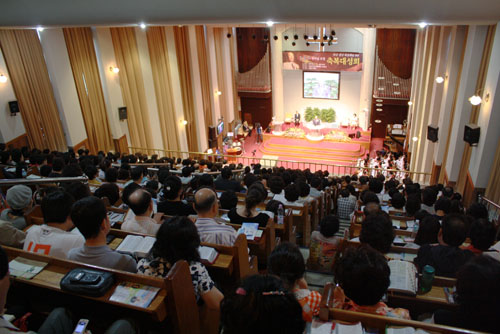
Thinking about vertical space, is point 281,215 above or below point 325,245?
above

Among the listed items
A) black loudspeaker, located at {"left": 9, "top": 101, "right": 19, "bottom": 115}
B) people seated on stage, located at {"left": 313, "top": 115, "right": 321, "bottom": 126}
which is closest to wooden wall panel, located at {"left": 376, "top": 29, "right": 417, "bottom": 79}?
people seated on stage, located at {"left": 313, "top": 115, "right": 321, "bottom": 126}

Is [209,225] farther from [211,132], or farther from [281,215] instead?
[211,132]

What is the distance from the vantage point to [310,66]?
1681 cm

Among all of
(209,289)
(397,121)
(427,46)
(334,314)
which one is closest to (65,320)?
(209,289)

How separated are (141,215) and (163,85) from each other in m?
9.92

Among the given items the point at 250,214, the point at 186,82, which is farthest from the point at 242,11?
the point at 186,82

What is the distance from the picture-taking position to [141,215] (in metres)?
3.30

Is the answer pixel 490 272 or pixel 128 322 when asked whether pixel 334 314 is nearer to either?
pixel 490 272

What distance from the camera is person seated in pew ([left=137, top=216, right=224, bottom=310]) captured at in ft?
7.62

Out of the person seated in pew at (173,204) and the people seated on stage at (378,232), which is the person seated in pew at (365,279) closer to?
the people seated on stage at (378,232)

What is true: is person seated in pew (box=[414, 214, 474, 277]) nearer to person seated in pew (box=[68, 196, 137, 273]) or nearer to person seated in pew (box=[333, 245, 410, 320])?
person seated in pew (box=[333, 245, 410, 320])

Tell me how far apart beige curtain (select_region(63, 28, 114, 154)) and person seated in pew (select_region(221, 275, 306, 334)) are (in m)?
9.76

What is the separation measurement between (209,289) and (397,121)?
16.1m

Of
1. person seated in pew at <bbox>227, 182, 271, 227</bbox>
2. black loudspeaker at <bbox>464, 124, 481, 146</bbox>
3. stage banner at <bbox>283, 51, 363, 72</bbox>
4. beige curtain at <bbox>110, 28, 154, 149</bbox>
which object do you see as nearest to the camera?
person seated in pew at <bbox>227, 182, 271, 227</bbox>
